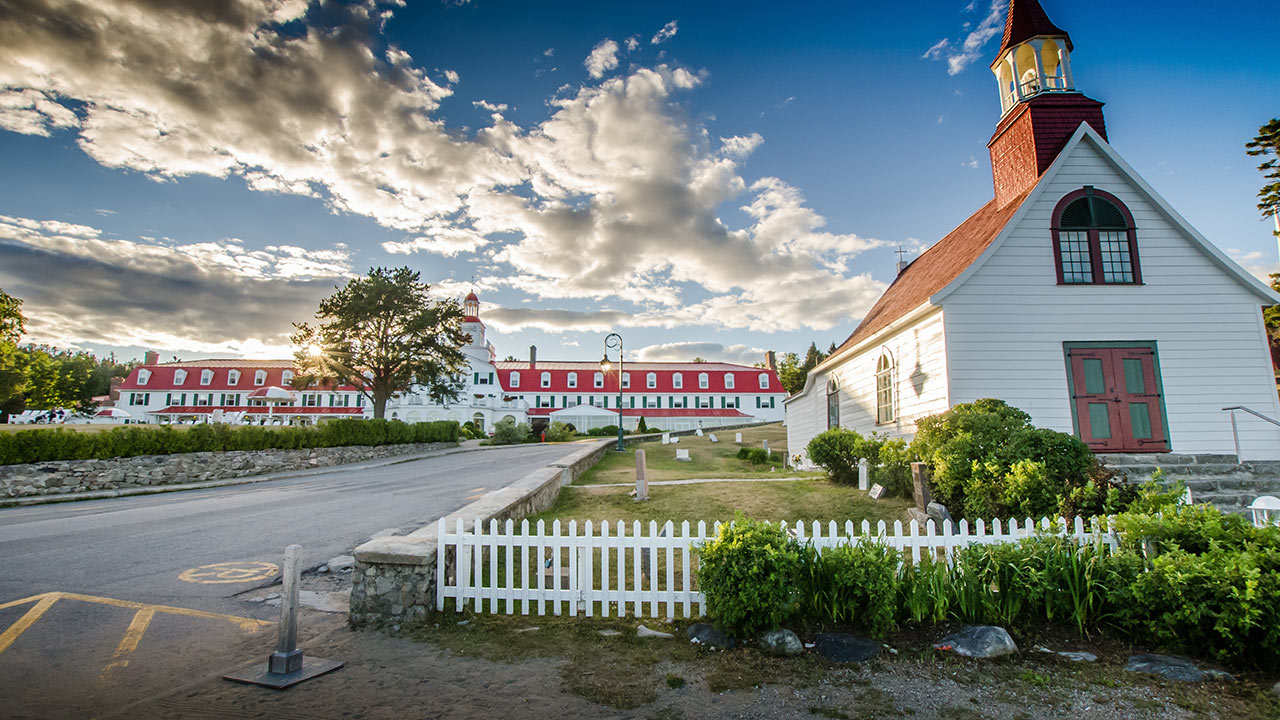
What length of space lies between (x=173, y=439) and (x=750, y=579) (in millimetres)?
22442

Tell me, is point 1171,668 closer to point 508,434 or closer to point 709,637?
point 709,637

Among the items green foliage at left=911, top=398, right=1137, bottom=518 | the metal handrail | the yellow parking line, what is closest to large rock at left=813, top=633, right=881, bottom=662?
green foliage at left=911, top=398, right=1137, bottom=518

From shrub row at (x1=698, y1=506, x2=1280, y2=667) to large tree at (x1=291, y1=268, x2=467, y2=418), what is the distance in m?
38.3

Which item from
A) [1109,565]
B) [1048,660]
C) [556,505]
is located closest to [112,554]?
[556,505]

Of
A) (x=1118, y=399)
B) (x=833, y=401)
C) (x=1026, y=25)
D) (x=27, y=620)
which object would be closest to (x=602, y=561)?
(x=27, y=620)

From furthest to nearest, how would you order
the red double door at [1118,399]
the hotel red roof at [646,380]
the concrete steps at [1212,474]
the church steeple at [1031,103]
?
1. the hotel red roof at [646,380]
2. the church steeple at [1031,103]
3. the red double door at [1118,399]
4. the concrete steps at [1212,474]

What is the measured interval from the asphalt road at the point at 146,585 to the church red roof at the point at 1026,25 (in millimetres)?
17240

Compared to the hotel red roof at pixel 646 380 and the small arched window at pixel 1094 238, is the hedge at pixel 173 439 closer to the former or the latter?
the small arched window at pixel 1094 238

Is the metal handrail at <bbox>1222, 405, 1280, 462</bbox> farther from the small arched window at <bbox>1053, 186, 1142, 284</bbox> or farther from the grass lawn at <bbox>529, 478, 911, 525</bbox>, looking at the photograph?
the grass lawn at <bbox>529, 478, 911, 525</bbox>

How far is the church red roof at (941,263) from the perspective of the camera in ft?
44.8

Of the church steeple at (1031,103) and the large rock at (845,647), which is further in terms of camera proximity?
the church steeple at (1031,103)

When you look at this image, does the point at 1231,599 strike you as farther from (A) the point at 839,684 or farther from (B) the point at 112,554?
(B) the point at 112,554

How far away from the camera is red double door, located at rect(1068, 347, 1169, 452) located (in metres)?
11.9

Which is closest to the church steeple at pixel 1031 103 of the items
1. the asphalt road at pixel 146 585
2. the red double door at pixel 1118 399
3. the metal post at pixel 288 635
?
the red double door at pixel 1118 399
